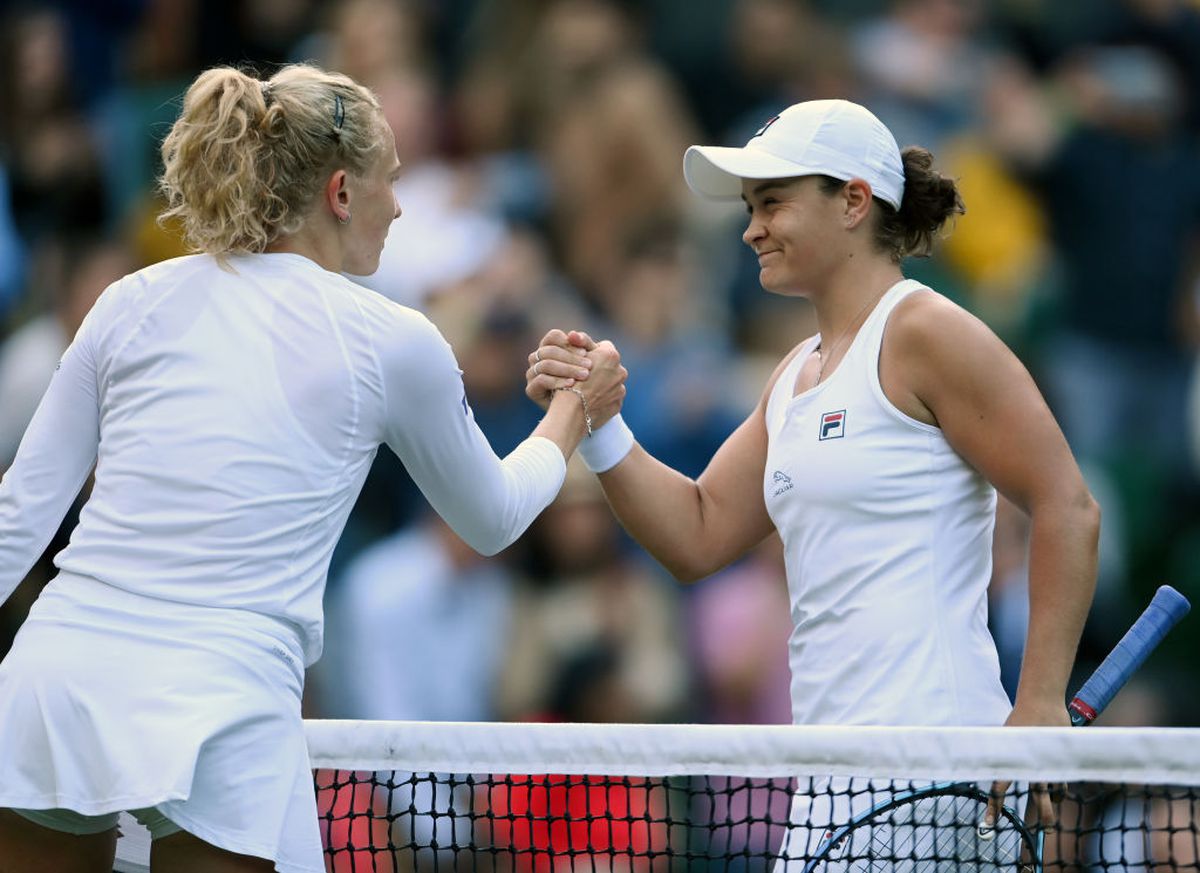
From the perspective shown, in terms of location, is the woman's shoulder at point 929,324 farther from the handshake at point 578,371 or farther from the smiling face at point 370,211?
the smiling face at point 370,211

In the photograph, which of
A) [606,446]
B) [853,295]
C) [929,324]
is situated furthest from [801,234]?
[606,446]

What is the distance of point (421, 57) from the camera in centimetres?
804

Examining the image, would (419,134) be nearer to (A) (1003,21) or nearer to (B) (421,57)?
(B) (421,57)

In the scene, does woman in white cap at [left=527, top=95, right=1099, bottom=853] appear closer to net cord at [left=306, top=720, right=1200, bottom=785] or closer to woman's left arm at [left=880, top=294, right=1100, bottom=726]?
woman's left arm at [left=880, top=294, right=1100, bottom=726]

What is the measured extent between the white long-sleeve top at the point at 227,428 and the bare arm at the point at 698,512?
96cm

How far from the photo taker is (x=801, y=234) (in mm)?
3549

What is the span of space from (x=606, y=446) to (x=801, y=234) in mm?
624

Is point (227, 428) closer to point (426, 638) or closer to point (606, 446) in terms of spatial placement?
point (606, 446)

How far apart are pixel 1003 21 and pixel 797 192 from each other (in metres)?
4.60

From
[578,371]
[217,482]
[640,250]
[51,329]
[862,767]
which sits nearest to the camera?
[217,482]

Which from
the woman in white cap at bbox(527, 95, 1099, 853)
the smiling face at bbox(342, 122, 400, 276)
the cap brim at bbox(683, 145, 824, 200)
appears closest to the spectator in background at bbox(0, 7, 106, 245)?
the cap brim at bbox(683, 145, 824, 200)

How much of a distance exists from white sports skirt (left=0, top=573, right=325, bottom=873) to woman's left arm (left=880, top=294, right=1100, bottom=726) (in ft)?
4.20

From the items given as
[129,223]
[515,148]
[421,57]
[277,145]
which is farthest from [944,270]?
[277,145]

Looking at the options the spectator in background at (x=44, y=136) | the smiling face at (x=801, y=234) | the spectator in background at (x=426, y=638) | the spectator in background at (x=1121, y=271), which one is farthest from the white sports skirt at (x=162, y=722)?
the spectator in background at (x=44, y=136)
